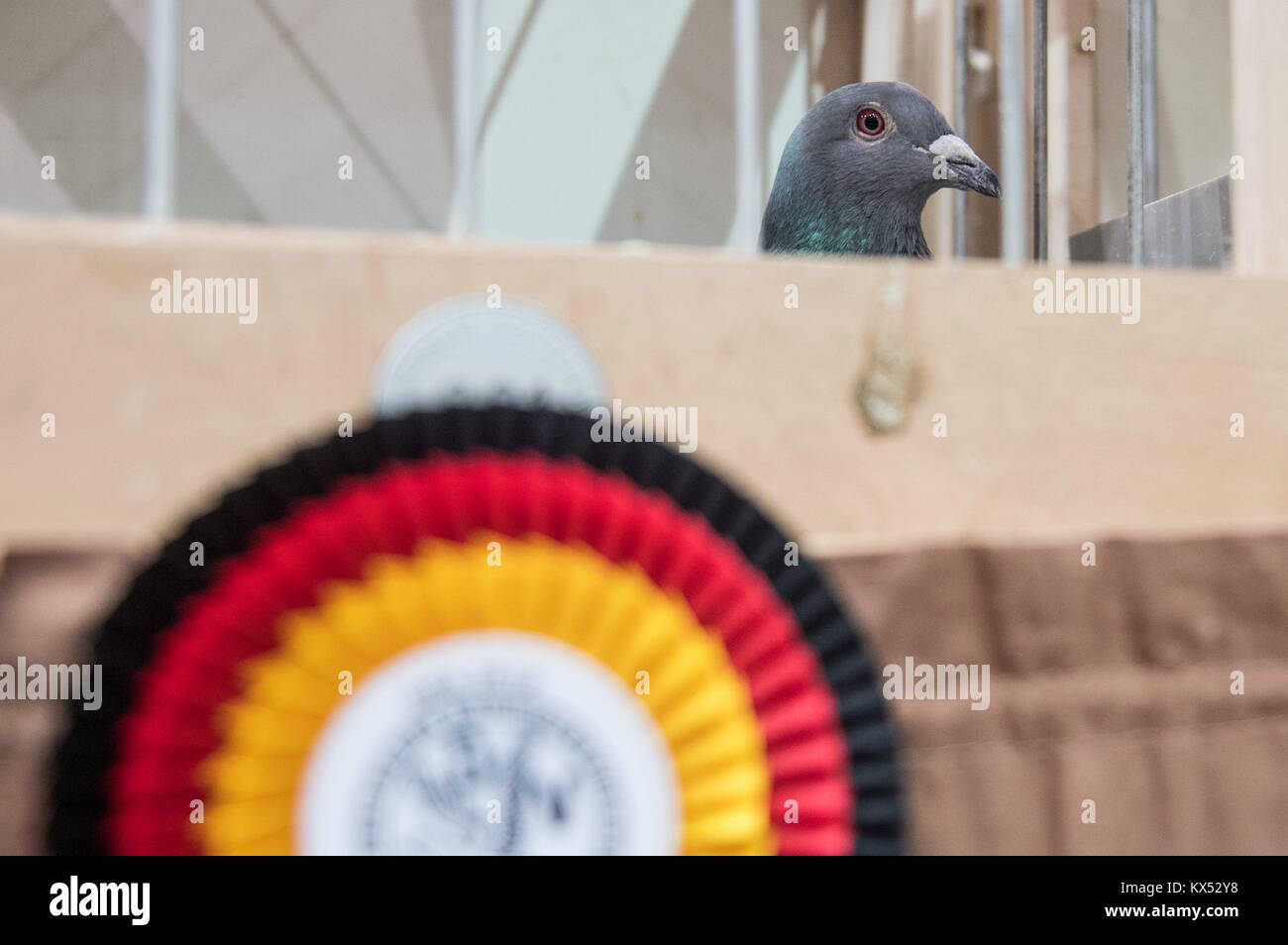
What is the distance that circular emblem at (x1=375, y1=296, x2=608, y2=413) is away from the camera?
31 cm

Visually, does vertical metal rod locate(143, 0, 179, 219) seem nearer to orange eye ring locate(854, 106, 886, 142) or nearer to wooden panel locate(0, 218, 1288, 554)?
wooden panel locate(0, 218, 1288, 554)

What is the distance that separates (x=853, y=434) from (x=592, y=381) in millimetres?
97

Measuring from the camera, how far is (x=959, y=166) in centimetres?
102

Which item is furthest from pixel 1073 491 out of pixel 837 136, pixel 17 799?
pixel 837 136

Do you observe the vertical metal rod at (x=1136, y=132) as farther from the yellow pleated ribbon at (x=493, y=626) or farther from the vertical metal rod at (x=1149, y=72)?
the yellow pleated ribbon at (x=493, y=626)

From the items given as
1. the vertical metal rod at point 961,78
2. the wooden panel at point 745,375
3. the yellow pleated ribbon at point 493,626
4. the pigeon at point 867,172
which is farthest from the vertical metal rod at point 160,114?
the vertical metal rod at point 961,78

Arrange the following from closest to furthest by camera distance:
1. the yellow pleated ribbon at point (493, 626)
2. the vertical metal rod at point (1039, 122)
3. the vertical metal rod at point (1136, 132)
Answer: the yellow pleated ribbon at point (493, 626) < the vertical metal rod at point (1136, 132) < the vertical metal rod at point (1039, 122)

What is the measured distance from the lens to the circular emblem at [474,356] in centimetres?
31

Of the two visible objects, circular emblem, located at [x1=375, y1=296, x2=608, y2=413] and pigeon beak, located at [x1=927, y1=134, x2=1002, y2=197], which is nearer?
circular emblem, located at [x1=375, y1=296, x2=608, y2=413]

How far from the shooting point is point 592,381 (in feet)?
1.07

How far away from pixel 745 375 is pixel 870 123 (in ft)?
2.81

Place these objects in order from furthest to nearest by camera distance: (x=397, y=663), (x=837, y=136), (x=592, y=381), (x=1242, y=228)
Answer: (x=837, y=136) → (x=1242, y=228) → (x=592, y=381) → (x=397, y=663)

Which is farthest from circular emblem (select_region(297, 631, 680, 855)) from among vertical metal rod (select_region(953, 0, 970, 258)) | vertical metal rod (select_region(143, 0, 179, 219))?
vertical metal rod (select_region(953, 0, 970, 258))
